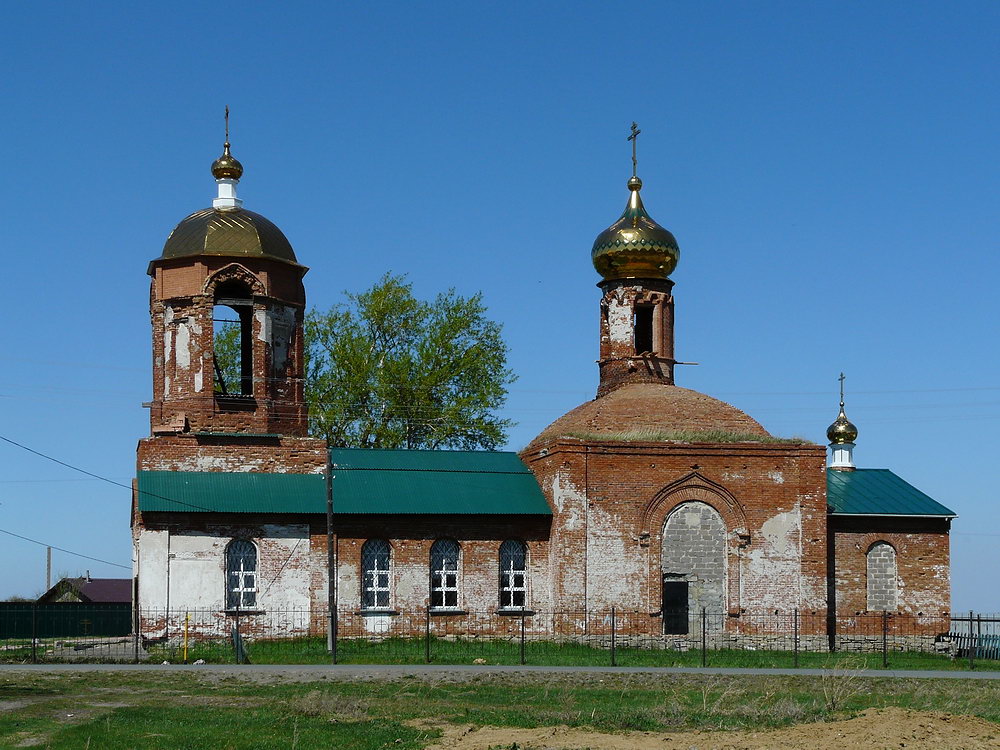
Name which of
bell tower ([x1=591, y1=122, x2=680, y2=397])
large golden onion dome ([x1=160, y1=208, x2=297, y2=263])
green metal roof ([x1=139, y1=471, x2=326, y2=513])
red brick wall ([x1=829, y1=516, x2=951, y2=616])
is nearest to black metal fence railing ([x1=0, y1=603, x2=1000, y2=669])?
red brick wall ([x1=829, y1=516, x2=951, y2=616])

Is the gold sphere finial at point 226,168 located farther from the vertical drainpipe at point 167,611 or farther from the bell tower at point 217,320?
the vertical drainpipe at point 167,611

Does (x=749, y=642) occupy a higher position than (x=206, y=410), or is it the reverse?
(x=206, y=410)

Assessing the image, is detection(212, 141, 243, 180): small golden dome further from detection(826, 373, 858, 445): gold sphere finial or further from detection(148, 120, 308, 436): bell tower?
detection(826, 373, 858, 445): gold sphere finial

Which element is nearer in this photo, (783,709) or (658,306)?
(783,709)

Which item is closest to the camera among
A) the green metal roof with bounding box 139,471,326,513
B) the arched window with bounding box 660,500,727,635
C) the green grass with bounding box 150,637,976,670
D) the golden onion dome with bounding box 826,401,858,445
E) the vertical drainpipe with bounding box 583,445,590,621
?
the green grass with bounding box 150,637,976,670

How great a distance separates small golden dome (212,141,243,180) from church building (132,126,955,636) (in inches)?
3.1

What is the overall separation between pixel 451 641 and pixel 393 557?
219 cm

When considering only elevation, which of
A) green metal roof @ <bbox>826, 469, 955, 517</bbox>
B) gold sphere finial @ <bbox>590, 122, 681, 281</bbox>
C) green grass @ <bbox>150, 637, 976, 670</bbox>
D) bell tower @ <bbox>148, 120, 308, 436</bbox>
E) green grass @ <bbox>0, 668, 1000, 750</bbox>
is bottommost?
green grass @ <bbox>150, 637, 976, 670</bbox>

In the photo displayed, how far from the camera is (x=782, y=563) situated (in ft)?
102

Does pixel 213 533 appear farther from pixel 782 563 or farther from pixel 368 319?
pixel 368 319

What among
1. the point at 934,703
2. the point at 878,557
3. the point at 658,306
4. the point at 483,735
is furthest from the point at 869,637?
the point at 483,735

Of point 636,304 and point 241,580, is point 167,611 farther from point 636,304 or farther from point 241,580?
point 636,304

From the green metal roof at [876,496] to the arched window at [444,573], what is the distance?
885 cm

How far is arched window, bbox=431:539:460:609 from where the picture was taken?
30.7 m
